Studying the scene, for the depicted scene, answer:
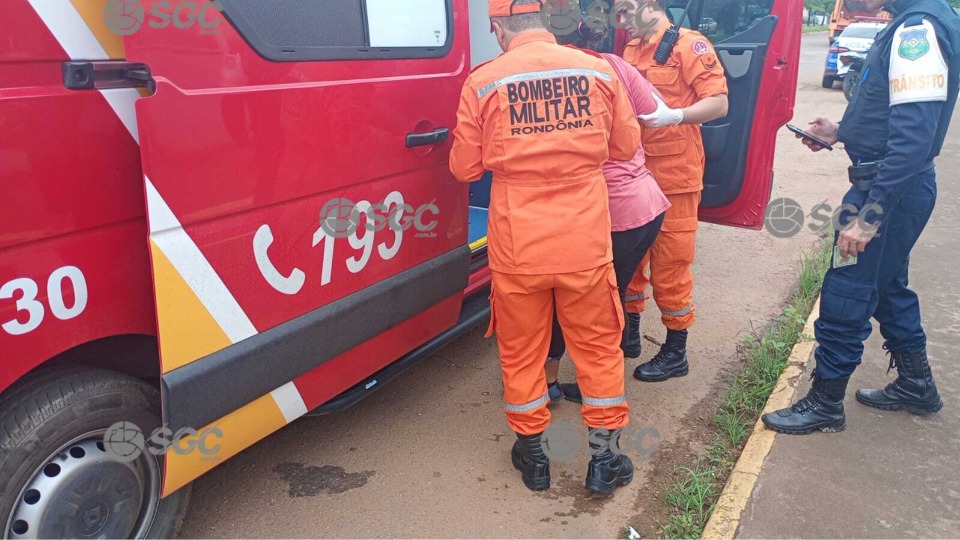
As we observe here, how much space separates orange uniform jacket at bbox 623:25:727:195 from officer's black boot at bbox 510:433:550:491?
128 centimetres

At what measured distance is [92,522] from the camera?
1.88 m

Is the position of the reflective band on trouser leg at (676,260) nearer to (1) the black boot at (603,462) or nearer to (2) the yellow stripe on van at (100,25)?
(1) the black boot at (603,462)

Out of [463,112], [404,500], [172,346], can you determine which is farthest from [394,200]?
[404,500]

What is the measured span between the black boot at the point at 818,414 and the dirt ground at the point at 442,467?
0.32 m

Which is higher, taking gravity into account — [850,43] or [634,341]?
[850,43]

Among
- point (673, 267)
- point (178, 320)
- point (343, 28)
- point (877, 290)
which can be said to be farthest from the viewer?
point (673, 267)

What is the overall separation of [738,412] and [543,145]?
168 centimetres

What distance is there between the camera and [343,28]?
216 cm

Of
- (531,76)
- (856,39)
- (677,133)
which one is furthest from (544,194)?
(856,39)

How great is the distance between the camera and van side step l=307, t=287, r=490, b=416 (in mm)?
2467

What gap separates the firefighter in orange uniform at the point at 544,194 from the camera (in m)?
2.18

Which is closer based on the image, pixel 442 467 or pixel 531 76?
pixel 531 76

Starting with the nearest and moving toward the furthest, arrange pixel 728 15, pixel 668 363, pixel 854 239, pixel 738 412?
pixel 854 239, pixel 738 412, pixel 668 363, pixel 728 15

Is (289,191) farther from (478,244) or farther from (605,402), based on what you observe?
(478,244)
